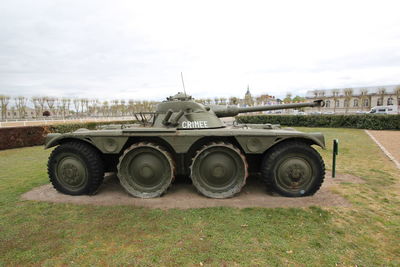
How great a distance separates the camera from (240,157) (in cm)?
542

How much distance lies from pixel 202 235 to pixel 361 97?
77666 millimetres

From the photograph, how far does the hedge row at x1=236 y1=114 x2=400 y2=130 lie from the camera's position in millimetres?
21934

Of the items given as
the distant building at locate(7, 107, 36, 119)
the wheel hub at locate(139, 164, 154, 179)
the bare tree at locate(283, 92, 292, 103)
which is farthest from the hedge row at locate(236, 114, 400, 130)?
the distant building at locate(7, 107, 36, 119)

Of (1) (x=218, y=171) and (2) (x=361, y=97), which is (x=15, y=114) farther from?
(2) (x=361, y=97)

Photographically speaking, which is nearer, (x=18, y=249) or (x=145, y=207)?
(x=18, y=249)

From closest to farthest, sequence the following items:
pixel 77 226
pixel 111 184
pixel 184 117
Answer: pixel 77 226, pixel 184 117, pixel 111 184

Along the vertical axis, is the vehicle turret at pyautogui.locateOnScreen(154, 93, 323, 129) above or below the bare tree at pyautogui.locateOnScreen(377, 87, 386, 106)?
below

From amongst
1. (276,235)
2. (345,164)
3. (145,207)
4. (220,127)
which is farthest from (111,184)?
(345,164)

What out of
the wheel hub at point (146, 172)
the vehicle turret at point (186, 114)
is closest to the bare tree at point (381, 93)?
the vehicle turret at point (186, 114)

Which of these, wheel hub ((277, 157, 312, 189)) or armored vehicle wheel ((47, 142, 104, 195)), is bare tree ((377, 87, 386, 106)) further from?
armored vehicle wheel ((47, 142, 104, 195))

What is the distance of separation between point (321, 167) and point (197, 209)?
2.80 m

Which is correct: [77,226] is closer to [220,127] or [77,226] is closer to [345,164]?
[220,127]

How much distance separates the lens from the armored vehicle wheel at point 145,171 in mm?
5605

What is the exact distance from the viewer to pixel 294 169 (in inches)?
212
